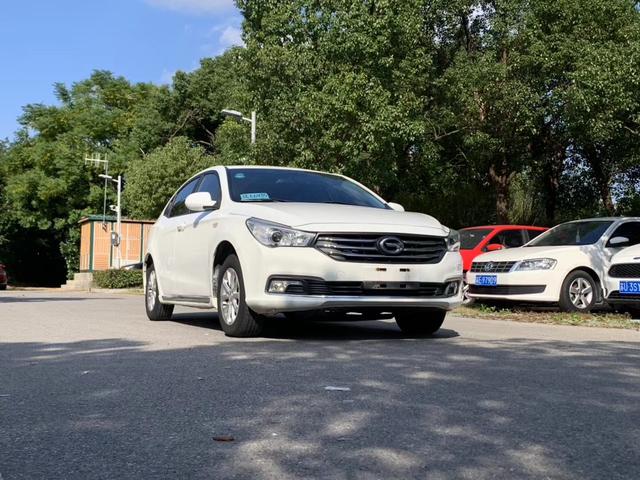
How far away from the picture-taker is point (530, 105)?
2245 centimetres

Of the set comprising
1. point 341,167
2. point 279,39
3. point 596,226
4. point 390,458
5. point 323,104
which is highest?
point 279,39

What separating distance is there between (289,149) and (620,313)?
42.6 ft

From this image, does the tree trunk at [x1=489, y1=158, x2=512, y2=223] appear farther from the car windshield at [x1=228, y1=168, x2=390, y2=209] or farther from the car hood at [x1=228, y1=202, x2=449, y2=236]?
the car hood at [x1=228, y1=202, x2=449, y2=236]

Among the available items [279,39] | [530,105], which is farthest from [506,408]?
[279,39]

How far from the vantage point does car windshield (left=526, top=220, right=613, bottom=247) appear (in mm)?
12367

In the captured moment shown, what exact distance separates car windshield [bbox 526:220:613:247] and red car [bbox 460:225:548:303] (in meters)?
1.83

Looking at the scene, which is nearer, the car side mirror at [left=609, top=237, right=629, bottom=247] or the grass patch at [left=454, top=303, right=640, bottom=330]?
the grass patch at [left=454, top=303, right=640, bottom=330]

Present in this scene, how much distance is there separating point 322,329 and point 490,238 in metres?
7.42

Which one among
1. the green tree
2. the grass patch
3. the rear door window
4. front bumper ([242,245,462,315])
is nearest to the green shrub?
the green tree

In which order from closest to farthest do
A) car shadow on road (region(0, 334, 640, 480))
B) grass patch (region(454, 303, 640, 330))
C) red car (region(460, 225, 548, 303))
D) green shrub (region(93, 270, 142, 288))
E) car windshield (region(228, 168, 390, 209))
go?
1. car shadow on road (region(0, 334, 640, 480))
2. car windshield (region(228, 168, 390, 209))
3. grass patch (region(454, 303, 640, 330))
4. red car (region(460, 225, 548, 303))
5. green shrub (region(93, 270, 142, 288))

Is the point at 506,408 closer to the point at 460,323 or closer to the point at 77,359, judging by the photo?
the point at 77,359

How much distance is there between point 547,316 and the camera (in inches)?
451

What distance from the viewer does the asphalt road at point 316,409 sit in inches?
122

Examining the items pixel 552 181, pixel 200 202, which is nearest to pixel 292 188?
pixel 200 202
